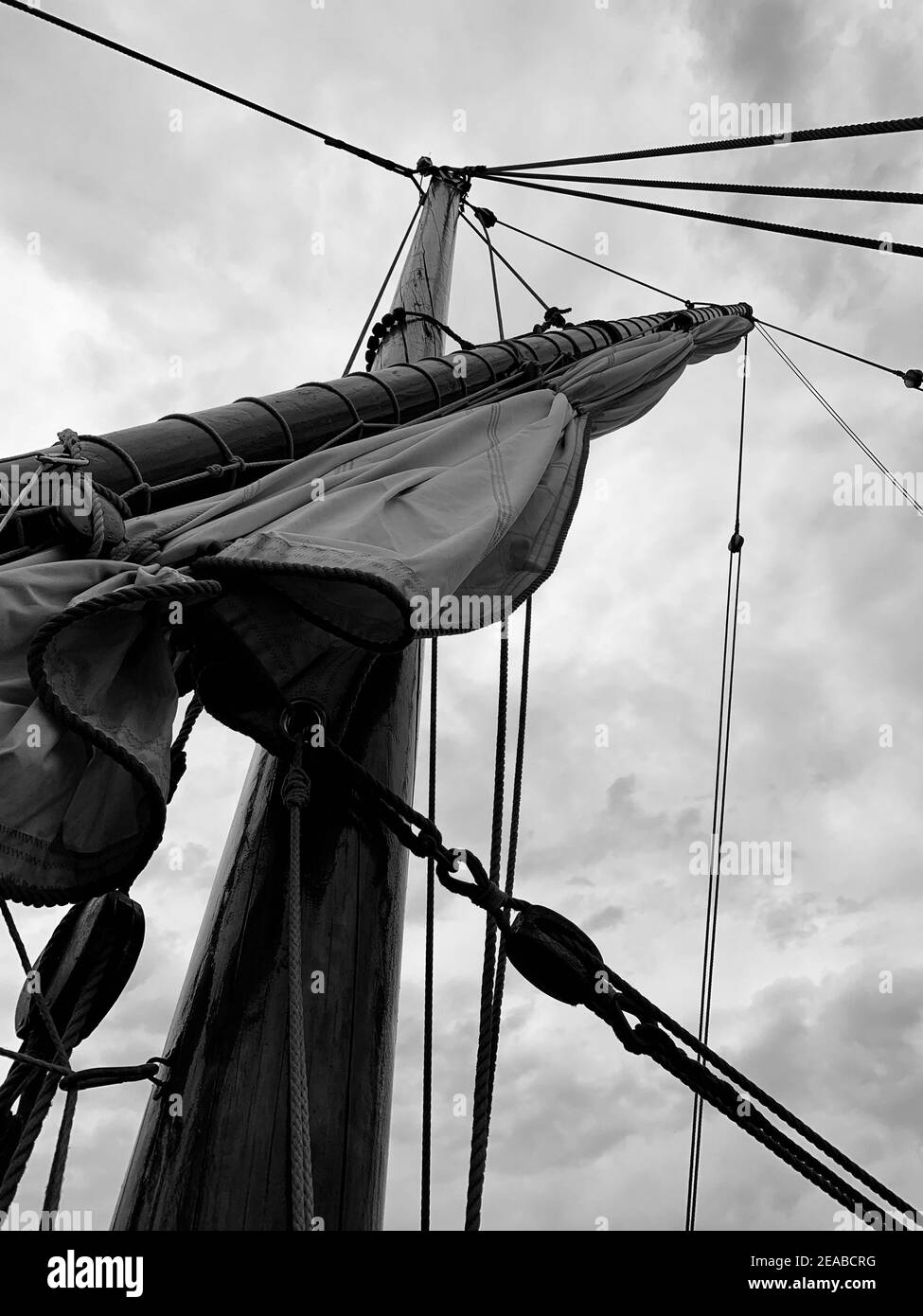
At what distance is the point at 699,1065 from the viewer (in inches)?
97.3

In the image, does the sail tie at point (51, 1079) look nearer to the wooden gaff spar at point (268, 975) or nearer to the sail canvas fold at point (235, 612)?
the wooden gaff spar at point (268, 975)

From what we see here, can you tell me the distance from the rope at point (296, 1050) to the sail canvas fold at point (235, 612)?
185 mm

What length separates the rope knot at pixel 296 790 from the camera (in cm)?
209

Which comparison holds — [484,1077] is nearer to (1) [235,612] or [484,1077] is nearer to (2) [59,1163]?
(2) [59,1163]

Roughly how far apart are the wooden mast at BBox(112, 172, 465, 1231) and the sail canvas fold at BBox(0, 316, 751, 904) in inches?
10.2

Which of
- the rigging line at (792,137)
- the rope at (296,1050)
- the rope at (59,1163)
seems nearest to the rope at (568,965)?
the rope at (296,1050)

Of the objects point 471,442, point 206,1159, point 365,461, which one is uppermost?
point 471,442

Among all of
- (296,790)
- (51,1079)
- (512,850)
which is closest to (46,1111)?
(51,1079)

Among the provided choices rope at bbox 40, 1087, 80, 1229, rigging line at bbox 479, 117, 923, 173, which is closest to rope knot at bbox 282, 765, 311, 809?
rope at bbox 40, 1087, 80, 1229

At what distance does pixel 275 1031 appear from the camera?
1958 mm

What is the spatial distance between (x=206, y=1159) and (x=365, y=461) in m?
1.93

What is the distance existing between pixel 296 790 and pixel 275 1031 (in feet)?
1.59
